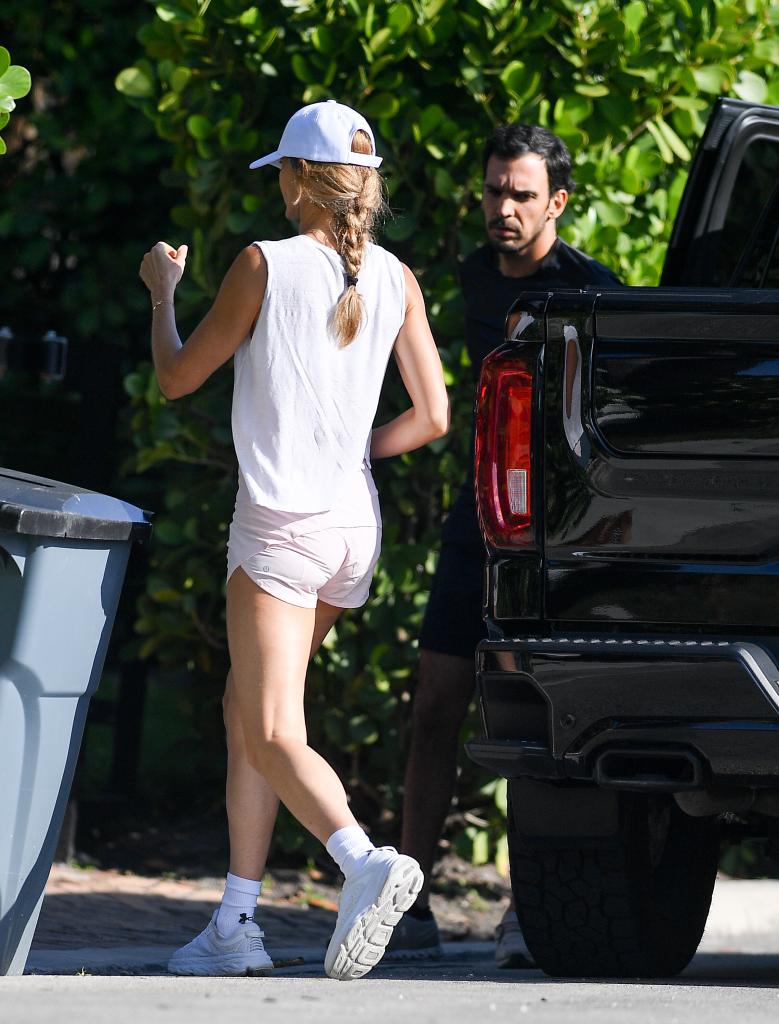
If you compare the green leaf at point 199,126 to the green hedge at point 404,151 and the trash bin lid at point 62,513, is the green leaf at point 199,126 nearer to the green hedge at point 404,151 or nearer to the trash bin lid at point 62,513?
the green hedge at point 404,151

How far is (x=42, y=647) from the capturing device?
3555 mm

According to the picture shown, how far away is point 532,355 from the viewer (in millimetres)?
3551

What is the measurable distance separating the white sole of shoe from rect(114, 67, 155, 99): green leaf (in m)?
2.68

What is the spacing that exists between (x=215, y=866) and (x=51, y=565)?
2671 mm

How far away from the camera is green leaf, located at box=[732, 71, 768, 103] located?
17.7ft

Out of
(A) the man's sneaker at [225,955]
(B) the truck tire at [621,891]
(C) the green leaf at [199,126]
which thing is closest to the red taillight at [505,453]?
(B) the truck tire at [621,891]

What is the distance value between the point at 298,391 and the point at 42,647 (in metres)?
0.74

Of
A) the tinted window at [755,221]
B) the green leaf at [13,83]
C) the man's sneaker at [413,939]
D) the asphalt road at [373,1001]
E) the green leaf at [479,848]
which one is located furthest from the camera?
the green leaf at [479,848]

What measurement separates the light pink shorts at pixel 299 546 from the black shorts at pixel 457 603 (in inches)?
32.0

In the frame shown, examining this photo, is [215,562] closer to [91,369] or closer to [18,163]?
[91,369]

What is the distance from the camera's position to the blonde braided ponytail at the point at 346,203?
12.3 ft

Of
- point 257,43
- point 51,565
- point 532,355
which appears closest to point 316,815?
point 51,565

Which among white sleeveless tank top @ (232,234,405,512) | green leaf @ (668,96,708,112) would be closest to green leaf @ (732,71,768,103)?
green leaf @ (668,96,708,112)

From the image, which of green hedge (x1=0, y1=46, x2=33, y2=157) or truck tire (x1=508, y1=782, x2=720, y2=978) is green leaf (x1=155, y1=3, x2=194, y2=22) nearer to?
green hedge (x1=0, y1=46, x2=33, y2=157)
